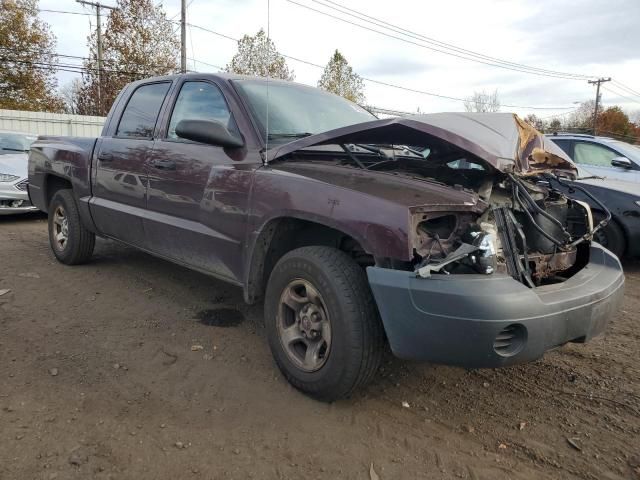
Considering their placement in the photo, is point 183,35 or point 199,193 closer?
point 199,193

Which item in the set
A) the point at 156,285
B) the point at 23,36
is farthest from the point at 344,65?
the point at 156,285

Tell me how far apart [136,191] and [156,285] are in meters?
1.13

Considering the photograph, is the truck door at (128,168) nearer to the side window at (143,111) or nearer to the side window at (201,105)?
the side window at (143,111)

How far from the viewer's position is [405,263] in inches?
96.8

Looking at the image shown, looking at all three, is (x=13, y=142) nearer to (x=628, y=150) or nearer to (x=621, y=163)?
(x=621, y=163)

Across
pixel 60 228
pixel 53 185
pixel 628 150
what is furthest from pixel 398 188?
pixel 628 150

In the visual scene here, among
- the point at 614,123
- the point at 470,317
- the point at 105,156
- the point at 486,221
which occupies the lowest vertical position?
the point at 470,317

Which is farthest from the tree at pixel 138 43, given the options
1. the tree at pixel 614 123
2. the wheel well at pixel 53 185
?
the tree at pixel 614 123

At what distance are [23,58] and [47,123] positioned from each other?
753cm

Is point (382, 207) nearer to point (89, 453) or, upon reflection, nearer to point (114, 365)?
point (89, 453)

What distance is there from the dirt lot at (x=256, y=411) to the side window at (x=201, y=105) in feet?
5.19

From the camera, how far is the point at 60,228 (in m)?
5.68

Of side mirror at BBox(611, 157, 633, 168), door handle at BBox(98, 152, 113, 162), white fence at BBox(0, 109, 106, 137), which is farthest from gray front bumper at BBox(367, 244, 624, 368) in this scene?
white fence at BBox(0, 109, 106, 137)

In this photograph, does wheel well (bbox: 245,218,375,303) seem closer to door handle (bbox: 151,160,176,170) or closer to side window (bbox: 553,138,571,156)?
door handle (bbox: 151,160,176,170)
